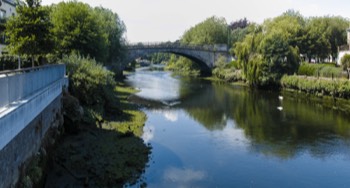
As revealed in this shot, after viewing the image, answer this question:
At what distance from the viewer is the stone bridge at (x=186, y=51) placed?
279ft

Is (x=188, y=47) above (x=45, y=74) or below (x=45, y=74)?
above

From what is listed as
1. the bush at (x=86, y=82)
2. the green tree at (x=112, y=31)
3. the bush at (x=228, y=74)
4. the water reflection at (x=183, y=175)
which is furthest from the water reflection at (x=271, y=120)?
the bush at (x=228, y=74)

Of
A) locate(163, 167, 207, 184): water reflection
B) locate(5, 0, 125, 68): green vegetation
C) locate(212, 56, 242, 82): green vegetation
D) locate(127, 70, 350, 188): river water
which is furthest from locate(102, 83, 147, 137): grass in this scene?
locate(212, 56, 242, 82): green vegetation

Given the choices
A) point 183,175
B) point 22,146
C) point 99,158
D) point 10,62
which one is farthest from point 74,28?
point 22,146

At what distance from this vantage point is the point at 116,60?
7781 cm

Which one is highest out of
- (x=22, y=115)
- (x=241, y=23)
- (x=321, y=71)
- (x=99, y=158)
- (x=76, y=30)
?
(x=241, y=23)

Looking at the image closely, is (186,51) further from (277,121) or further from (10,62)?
(10,62)

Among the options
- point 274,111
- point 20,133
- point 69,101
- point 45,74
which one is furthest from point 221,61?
point 20,133

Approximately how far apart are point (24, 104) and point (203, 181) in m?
9.83

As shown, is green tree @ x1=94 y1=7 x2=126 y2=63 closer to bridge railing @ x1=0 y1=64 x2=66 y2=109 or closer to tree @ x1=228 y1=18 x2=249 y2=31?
bridge railing @ x1=0 y1=64 x2=66 y2=109

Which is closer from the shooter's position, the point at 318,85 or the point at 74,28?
the point at 74,28

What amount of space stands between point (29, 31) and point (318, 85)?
38.7 meters

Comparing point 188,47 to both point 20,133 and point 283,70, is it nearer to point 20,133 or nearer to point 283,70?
point 283,70

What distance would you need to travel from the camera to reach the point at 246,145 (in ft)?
87.6
